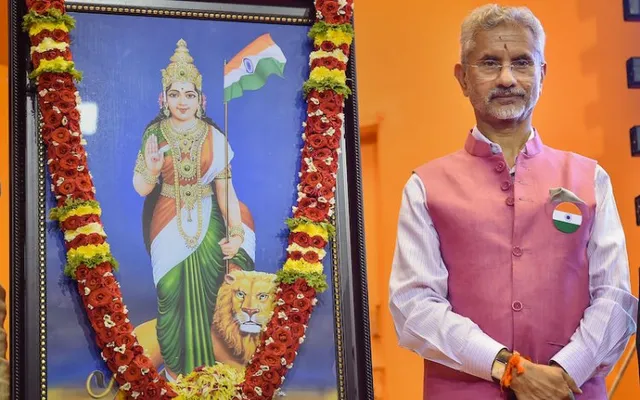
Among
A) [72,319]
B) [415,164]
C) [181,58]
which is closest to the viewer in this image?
[72,319]

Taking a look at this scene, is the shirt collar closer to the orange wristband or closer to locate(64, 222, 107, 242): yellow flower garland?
the orange wristband

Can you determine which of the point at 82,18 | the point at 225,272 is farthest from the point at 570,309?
the point at 82,18

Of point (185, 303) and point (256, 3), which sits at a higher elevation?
point (256, 3)

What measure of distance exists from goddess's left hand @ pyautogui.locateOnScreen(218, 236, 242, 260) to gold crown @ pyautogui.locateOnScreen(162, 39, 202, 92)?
54cm

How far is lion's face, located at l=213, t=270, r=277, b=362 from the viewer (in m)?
3.79

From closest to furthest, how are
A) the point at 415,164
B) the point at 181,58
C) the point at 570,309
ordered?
the point at 570,309, the point at 181,58, the point at 415,164

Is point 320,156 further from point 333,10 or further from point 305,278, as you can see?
point 333,10

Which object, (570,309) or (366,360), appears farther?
(366,360)

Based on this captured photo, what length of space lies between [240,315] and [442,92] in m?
2.22

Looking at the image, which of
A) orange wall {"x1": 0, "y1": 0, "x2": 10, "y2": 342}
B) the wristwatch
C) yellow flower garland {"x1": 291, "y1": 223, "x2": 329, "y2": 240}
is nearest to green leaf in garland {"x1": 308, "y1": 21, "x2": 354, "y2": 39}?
yellow flower garland {"x1": 291, "y1": 223, "x2": 329, "y2": 240}

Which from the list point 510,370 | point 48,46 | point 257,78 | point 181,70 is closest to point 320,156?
point 257,78

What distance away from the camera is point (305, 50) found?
4.05m

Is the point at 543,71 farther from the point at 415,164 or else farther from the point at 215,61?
the point at 415,164

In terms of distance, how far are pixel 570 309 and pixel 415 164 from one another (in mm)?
2241
